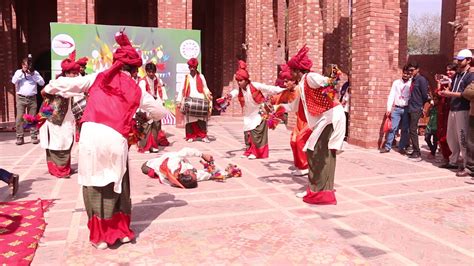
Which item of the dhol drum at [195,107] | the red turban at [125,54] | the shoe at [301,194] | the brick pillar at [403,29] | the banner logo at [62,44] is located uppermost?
the brick pillar at [403,29]

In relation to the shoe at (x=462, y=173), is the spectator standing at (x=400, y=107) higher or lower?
higher

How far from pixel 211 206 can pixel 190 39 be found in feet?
33.9

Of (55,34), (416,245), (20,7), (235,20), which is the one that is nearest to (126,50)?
(416,245)

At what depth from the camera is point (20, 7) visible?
17891mm

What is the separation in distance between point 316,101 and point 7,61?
1470 centimetres

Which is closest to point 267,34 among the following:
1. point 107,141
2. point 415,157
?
point 415,157

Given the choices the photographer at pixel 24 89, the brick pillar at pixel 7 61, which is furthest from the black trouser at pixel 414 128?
the brick pillar at pixel 7 61

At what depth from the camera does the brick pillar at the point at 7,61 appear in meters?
15.5

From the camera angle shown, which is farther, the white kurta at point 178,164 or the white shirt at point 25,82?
the white shirt at point 25,82

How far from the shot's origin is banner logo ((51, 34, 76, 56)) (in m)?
12.4

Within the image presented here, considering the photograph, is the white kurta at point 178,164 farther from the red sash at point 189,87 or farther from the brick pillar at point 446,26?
the brick pillar at point 446,26

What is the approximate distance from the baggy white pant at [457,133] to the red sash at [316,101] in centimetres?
323

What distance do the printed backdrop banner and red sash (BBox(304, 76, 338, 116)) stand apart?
802cm

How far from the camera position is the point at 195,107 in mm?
10102
